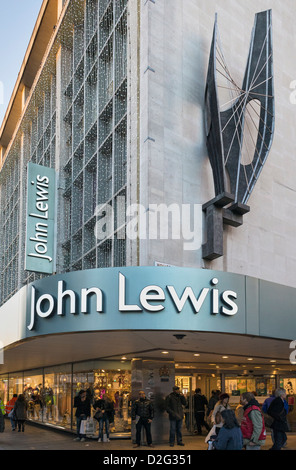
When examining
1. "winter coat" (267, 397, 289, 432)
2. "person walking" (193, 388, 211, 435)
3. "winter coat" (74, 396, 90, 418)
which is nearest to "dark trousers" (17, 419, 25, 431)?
"winter coat" (74, 396, 90, 418)

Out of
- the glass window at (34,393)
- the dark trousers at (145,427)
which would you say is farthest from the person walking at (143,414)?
the glass window at (34,393)

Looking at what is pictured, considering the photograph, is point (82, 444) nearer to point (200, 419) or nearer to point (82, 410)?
point (82, 410)

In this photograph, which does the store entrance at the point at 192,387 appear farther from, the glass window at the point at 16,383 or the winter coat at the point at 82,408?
the glass window at the point at 16,383

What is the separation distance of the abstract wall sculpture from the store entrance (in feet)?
22.0

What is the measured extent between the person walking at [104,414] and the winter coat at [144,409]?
65.5 inches

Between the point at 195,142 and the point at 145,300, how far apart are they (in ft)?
20.9

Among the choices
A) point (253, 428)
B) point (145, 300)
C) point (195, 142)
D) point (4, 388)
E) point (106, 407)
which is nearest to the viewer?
point (253, 428)

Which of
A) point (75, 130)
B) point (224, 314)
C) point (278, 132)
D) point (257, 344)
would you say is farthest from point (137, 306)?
point (75, 130)

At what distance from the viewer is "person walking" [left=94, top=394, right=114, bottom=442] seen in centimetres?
1725

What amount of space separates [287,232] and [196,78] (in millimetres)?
6453

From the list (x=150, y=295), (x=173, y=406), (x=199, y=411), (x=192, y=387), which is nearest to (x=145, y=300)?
(x=150, y=295)

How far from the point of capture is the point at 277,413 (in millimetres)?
12695

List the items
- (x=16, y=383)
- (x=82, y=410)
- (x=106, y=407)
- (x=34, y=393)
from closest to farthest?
(x=106, y=407), (x=82, y=410), (x=34, y=393), (x=16, y=383)

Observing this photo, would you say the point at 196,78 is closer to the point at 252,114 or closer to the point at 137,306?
the point at 252,114
